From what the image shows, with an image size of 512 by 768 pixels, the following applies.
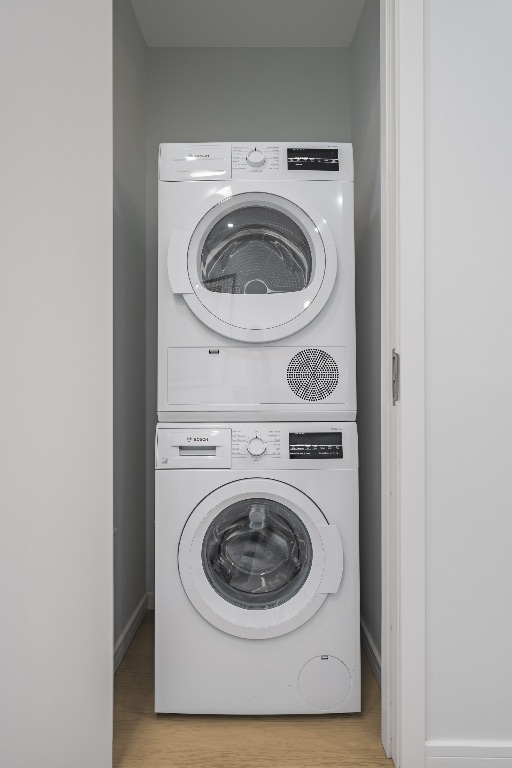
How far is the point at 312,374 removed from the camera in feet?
6.28

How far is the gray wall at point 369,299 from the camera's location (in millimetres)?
2160

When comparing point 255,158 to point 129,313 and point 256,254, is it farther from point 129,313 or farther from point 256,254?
point 129,313

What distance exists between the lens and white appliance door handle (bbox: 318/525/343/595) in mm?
1851

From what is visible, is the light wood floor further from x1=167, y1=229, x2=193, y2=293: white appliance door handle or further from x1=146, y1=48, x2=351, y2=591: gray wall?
x1=167, y1=229, x2=193, y2=293: white appliance door handle

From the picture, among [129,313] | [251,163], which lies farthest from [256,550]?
Result: [251,163]

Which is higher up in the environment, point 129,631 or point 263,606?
point 263,606

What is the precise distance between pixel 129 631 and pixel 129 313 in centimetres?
126
